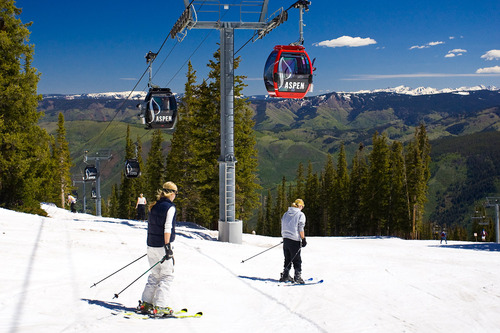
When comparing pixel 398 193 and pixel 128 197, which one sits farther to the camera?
pixel 128 197

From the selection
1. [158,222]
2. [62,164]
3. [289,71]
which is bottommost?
[158,222]

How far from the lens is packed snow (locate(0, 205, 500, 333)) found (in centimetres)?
746

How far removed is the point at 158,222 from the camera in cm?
766

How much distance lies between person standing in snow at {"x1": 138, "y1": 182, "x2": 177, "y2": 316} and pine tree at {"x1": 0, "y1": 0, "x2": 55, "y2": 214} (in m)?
23.3

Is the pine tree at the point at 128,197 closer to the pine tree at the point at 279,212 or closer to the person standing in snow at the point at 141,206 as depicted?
the pine tree at the point at 279,212

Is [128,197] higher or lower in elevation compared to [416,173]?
lower

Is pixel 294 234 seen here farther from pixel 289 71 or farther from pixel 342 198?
pixel 342 198

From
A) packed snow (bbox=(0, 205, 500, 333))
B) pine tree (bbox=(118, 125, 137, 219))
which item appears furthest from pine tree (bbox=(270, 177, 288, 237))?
packed snow (bbox=(0, 205, 500, 333))

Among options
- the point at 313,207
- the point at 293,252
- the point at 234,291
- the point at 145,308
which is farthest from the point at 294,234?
the point at 313,207

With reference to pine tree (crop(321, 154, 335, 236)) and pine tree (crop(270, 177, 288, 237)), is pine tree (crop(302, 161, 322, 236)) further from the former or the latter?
pine tree (crop(270, 177, 288, 237))

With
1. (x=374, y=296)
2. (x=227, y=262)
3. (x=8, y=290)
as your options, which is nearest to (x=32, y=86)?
(x=227, y=262)

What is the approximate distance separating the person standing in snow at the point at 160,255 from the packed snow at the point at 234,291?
→ 1.08 feet

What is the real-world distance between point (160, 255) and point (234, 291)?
2843mm

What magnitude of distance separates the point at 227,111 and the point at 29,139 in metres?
15.5
